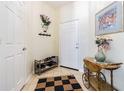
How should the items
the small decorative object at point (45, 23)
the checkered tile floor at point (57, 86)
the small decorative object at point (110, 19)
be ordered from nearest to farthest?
the small decorative object at point (110, 19), the checkered tile floor at point (57, 86), the small decorative object at point (45, 23)

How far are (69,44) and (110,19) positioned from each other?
238cm

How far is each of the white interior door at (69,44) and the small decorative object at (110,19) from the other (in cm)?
143

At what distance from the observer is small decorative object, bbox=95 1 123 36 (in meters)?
2.09

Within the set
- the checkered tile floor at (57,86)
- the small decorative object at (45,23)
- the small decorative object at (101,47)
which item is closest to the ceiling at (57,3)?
the small decorative object at (45,23)

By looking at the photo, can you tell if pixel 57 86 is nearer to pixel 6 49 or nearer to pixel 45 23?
pixel 6 49

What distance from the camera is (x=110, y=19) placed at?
240cm

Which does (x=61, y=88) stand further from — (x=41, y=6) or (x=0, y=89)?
(x=41, y=6)

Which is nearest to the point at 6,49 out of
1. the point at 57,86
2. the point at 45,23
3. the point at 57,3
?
the point at 57,86

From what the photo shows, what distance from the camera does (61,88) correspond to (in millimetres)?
2631

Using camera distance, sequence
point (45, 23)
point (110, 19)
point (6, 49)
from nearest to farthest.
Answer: point (6, 49) → point (110, 19) → point (45, 23)

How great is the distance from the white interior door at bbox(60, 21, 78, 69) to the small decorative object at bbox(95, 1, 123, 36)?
4.68 feet

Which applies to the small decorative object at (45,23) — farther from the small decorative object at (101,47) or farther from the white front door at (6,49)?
the small decorative object at (101,47)

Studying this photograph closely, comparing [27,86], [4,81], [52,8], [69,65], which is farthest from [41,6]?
[4,81]

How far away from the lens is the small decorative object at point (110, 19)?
209cm
